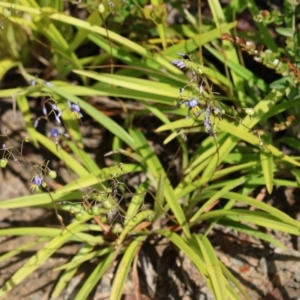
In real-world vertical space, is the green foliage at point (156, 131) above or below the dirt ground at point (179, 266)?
above

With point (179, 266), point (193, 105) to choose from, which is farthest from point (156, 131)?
point (193, 105)

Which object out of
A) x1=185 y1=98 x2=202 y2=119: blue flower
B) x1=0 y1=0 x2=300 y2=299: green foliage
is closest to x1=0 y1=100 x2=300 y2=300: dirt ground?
x1=0 y1=0 x2=300 y2=299: green foliage

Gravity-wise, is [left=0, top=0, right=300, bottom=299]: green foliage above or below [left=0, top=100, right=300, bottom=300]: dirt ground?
above

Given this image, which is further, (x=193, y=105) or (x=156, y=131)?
(x=156, y=131)

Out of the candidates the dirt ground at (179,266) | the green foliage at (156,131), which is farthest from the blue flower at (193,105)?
the dirt ground at (179,266)

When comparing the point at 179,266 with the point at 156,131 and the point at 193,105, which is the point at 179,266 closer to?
the point at 156,131

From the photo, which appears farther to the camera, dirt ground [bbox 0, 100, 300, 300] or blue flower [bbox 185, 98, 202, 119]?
dirt ground [bbox 0, 100, 300, 300]

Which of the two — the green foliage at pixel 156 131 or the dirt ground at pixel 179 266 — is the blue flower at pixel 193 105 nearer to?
the green foliage at pixel 156 131

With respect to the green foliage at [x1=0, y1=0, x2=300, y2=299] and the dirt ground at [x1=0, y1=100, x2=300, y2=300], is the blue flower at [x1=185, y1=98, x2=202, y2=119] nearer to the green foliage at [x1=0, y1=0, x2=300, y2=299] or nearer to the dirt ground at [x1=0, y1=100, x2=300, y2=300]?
the green foliage at [x1=0, y1=0, x2=300, y2=299]

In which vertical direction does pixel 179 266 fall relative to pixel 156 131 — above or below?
below
